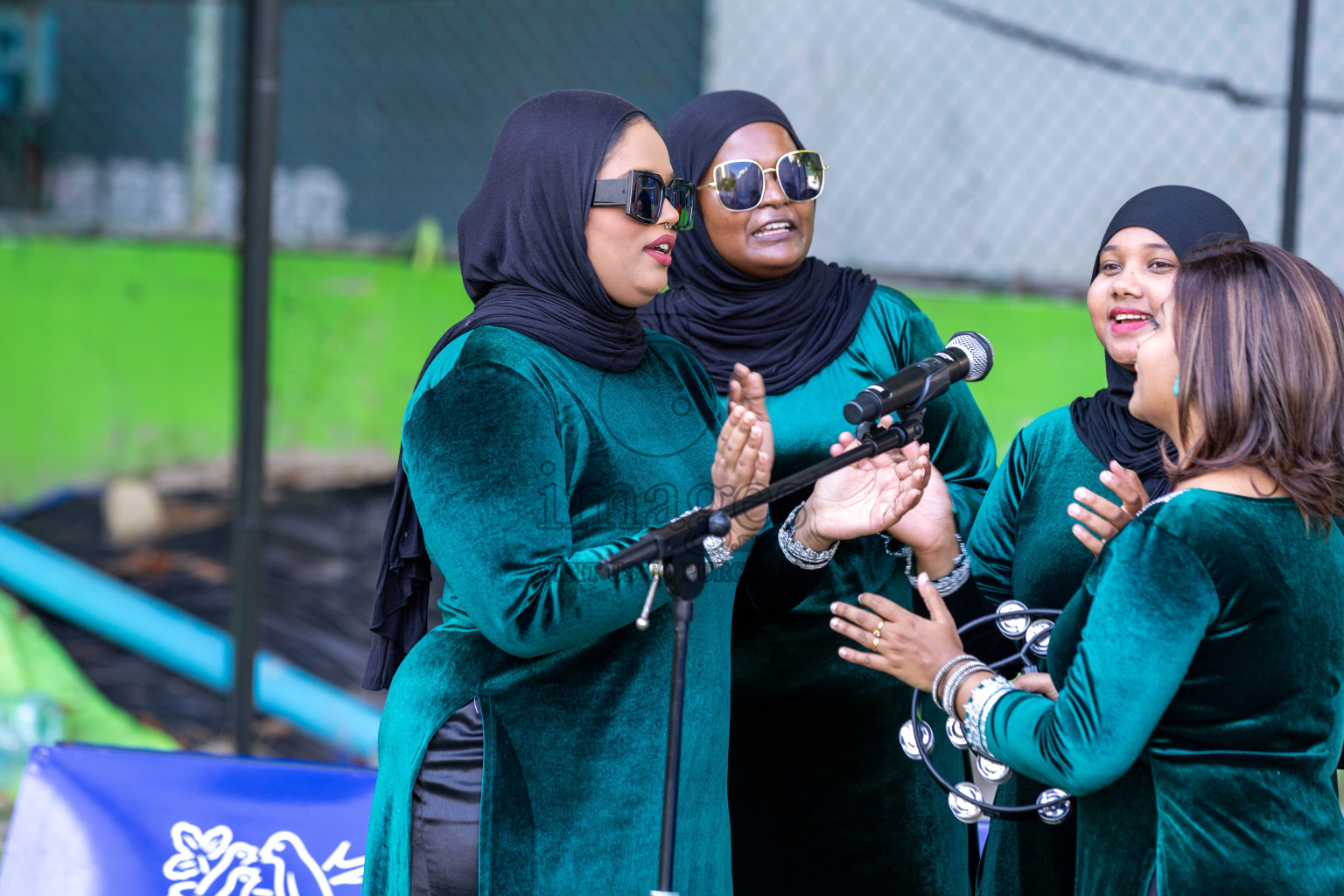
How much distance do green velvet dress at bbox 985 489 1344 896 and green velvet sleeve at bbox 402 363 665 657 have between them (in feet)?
1.88

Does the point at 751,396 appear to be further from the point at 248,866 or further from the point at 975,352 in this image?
the point at 248,866

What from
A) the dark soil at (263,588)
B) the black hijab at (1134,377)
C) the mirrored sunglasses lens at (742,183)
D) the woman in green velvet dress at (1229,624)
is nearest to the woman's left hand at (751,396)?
the woman in green velvet dress at (1229,624)

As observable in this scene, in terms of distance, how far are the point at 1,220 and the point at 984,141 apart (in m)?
3.72

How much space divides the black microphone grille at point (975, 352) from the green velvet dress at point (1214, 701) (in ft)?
1.28

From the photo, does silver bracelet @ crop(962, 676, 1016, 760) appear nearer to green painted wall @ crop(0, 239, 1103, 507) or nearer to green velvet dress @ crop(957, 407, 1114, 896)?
green velvet dress @ crop(957, 407, 1114, 896)

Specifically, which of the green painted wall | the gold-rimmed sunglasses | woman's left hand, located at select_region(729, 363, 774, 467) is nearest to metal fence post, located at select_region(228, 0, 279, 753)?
the green painted wall

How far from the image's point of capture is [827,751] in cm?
248

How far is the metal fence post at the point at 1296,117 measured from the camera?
3.88 meters

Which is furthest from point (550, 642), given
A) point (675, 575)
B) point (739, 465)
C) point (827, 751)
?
point (827, 751)

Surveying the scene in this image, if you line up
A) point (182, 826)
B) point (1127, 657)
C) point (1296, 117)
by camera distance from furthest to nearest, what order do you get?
point (1296, 117)
point (182, 826)
point (1127, 657)

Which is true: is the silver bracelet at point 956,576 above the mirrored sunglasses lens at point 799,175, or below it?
below

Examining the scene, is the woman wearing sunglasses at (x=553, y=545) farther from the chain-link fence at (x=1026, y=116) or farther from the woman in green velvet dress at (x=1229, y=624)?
the chain-link fence at (x=1026, y=116)

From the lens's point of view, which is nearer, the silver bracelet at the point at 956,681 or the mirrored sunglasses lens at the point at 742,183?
the silver bracelet at the point at 956,681

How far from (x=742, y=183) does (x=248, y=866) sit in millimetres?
1745
